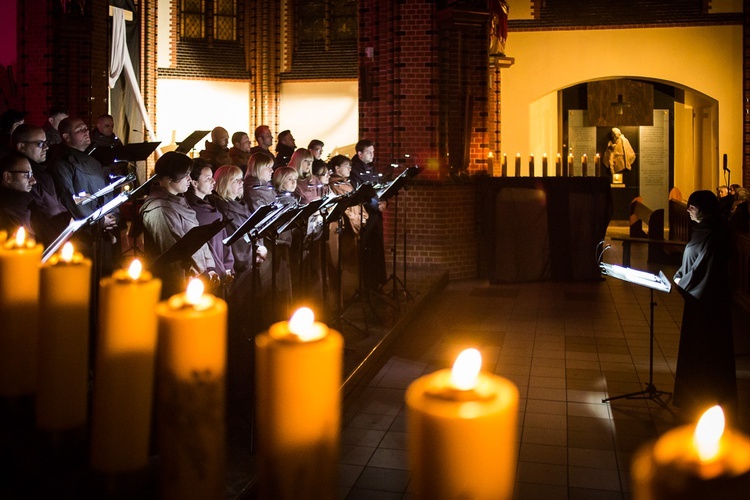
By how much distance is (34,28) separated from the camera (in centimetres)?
1205

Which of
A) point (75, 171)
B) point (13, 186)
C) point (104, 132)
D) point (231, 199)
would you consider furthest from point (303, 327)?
point (104, 132)

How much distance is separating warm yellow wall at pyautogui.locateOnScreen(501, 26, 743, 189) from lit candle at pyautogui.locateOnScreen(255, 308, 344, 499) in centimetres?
1701

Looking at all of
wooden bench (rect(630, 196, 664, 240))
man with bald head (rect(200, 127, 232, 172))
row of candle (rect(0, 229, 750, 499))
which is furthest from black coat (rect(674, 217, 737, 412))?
man with bald head (rect(200, 127, 232, 172))

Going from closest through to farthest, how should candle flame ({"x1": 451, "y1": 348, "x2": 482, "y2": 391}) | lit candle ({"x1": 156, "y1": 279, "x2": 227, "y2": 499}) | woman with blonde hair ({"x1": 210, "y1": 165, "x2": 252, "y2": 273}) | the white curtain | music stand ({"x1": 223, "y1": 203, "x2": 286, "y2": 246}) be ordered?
1. candle flame ({"x1": 451, "y1": 348, "x2": 482, "y2": 391})
2. lit candle ({"x1": 156, "y1": 279, "x2": 227, "y2": 499})
3. music stand ({"x1": 223, "y1": 203, "x2": 286, "y2": 246})
4. woman with blonde hair ({"x1": 210, "y1": 165, "x2": 252, "y2": 273})
5. the white curtain

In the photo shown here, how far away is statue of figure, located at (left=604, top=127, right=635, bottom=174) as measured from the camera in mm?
19891

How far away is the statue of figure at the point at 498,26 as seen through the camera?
12.1m

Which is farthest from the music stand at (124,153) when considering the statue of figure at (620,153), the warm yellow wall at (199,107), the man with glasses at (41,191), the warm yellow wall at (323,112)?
the statue of figure at (620,153)

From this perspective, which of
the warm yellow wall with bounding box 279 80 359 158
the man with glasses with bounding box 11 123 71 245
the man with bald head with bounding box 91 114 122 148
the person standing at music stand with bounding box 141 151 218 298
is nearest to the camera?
the person standing at music stand with bounding box 141 151 218 298

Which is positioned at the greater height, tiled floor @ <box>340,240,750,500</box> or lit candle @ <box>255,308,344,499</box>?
lit candle @ <box>255,308,344,499</box>

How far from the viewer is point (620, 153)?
1992 cm

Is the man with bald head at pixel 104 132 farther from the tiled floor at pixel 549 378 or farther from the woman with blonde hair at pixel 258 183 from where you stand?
the tiled floor at pixel 549 378

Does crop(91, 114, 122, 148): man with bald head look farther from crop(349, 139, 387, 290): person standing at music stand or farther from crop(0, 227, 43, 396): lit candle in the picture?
crop(0, 227, 43, 396): lit candle

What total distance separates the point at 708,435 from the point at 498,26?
13.3 m

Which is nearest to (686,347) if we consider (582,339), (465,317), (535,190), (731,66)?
(582,339)
